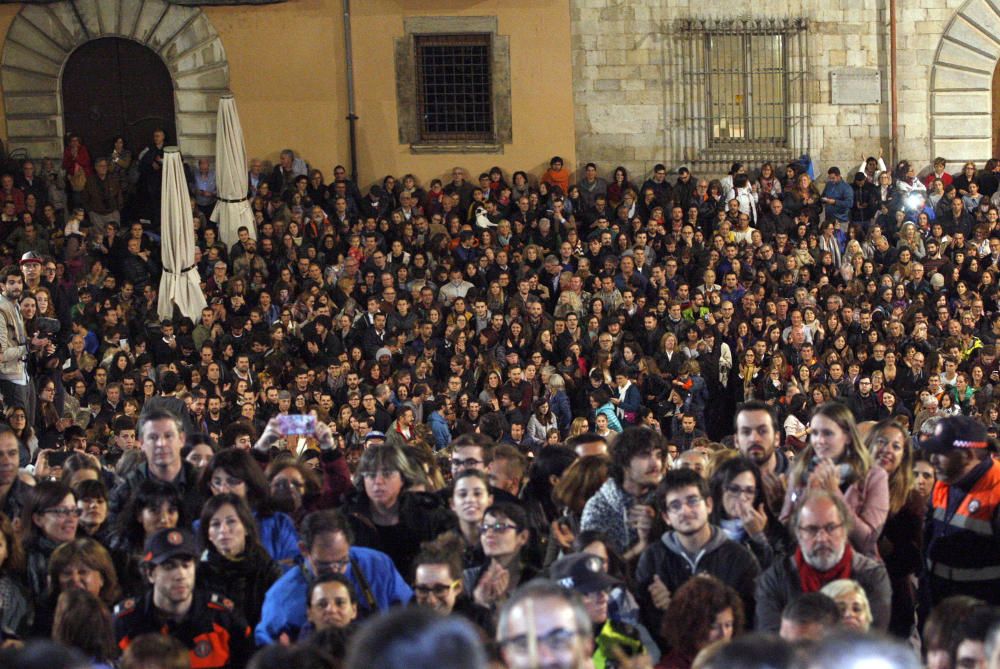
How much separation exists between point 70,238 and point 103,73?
4.69 m

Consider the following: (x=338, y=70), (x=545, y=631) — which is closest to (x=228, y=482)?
(x=545, y=631)

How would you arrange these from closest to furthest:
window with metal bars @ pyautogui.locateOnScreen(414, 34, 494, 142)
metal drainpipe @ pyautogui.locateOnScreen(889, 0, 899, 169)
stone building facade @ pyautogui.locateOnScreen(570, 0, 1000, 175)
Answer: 1. window with metal bars @ pyautogui.locateOnScreen(414, 34, 494, 142)
2. stone building facade @ pyautogui.locateOnScreen(570, 0, 1000, 175)
3. metal drainpipe @ pyautogui.locateOnScreen(889, 0, 899, 169)

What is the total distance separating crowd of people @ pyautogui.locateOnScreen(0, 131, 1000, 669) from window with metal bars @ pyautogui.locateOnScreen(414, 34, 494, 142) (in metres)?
0.97

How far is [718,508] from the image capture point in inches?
290

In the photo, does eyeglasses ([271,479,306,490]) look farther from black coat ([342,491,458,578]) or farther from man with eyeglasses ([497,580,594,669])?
man with eyeglasses ([497,580,594,669])

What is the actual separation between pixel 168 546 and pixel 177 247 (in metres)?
11.9

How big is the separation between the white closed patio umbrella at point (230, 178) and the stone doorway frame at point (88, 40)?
2.97 m

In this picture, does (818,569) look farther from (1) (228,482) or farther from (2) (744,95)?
(2) (744,95)

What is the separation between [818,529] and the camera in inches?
255

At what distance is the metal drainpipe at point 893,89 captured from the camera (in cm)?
2367

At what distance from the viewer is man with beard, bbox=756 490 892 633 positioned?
6.46m

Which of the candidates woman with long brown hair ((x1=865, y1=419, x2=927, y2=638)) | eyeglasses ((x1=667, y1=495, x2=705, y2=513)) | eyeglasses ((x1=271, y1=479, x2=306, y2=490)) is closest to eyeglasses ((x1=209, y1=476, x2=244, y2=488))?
eyeglasses ((x1=271, y1=479, x2=306, y2=490))

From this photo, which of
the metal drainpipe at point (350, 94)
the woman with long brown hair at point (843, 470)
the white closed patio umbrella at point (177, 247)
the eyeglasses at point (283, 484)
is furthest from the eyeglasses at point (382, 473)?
the metal drainpipe at point (350, 94)

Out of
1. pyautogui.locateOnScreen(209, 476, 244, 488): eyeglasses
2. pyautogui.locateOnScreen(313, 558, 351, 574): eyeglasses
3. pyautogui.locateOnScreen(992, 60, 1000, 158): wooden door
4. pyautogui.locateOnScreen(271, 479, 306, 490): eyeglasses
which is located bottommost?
pyautogui.locateOnScreen(313, 558, 351, 574): eyeglasses
